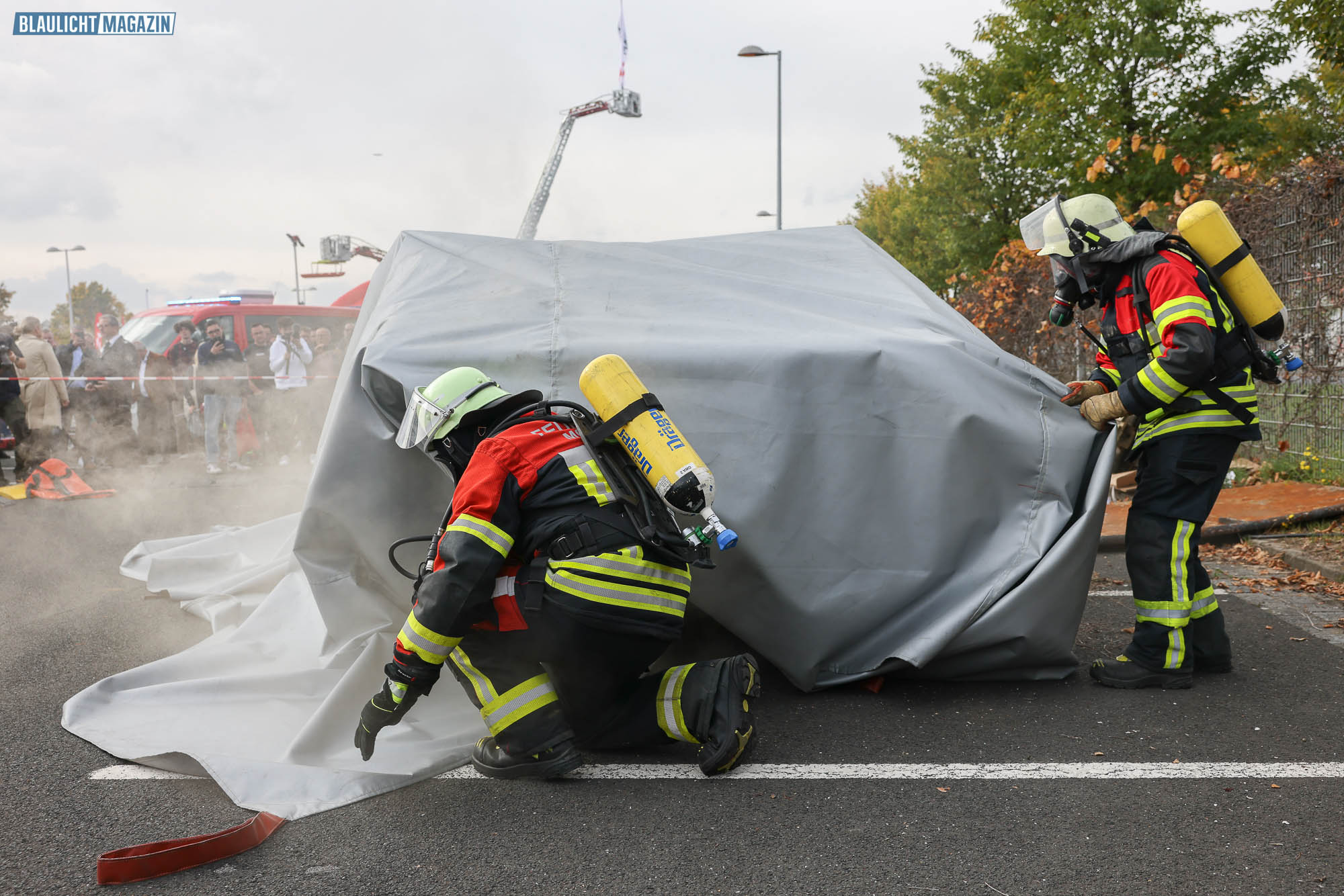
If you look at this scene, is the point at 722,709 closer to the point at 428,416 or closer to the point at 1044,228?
the point at 428,416

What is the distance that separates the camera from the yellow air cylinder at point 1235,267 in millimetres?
3527

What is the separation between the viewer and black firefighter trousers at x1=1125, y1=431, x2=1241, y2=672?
3551mm

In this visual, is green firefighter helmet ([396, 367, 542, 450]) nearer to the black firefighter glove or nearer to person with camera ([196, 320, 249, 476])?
the black firefighter glove

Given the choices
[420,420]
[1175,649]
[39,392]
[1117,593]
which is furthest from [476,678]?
[39,392]

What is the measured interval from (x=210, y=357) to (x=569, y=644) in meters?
9.86

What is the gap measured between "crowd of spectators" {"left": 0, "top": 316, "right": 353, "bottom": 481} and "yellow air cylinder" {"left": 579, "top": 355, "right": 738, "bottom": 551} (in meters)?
9.05

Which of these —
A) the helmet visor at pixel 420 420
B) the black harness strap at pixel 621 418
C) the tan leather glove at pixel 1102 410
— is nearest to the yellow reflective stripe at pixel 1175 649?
the tan leather glove at pixel 1102 410

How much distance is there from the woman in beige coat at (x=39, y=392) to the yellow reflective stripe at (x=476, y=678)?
8.84 metres

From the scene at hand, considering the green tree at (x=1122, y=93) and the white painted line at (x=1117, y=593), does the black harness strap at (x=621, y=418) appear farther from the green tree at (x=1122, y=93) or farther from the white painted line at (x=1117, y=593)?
the green tree at (x=1122, y=93)

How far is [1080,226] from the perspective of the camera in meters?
3.72

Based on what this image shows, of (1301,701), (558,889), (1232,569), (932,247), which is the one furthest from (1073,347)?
(932,247)

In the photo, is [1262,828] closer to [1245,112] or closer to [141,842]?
[141,842]

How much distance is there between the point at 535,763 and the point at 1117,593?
3.59m

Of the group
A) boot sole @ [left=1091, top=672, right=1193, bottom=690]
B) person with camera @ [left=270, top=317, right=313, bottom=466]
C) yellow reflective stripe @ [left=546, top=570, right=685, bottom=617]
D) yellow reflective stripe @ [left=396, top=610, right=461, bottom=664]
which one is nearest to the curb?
boot sole @ [left=1091, top=672, right=1193, bottom=690]
